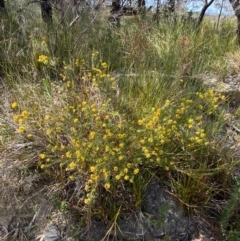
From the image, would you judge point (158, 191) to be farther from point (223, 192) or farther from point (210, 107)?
point (210, 107)

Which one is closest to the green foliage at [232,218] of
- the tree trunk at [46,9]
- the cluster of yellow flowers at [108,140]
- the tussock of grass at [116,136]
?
the tussock of grass at [116,136]

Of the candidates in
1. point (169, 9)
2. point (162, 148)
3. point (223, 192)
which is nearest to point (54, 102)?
point (162, 148)

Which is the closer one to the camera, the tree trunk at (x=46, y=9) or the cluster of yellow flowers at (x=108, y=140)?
the cluster of yellow flowers at (x=108, y=140)

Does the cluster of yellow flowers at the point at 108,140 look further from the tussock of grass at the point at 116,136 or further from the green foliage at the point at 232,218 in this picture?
the green foliage at the point at 232,218

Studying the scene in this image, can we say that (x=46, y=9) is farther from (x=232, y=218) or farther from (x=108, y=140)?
(x=232, y=218)

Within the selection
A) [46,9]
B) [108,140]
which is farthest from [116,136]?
[46,9]

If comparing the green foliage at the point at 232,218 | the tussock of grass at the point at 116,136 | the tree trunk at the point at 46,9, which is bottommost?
the green foliage at the point at 232,218

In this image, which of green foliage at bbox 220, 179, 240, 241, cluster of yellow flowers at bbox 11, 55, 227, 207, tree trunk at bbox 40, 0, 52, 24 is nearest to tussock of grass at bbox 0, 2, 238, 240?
cluster of yellow flowers at bbox 11, 55, 227, 207

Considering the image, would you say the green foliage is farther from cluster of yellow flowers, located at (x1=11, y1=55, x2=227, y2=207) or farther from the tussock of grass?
cluster of yellow flowers, located at (x1=11, y1=55, x2=227, y2=207)

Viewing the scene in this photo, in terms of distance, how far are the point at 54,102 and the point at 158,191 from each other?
94cm

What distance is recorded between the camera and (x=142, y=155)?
80.5 inches

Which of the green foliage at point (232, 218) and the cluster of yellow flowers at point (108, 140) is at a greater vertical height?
the cluster of yellow flowers at point (108, 140)

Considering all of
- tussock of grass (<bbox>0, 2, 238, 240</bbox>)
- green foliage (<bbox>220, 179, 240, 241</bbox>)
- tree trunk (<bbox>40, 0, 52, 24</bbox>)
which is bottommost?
green foliage (<bbox>220, 179, 240, 241</bbox>)

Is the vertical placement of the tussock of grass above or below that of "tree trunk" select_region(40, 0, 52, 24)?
below
